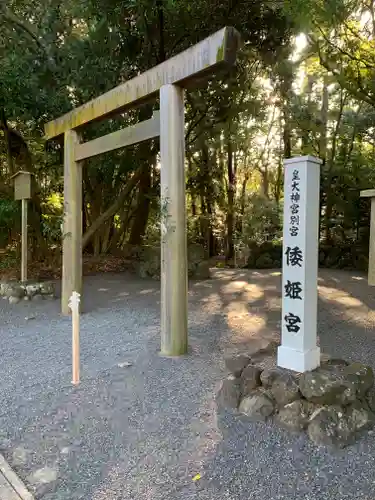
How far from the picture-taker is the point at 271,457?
2.11 m

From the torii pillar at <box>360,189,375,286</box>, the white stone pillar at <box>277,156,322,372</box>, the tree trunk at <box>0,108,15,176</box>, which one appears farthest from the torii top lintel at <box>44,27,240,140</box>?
the torii pillar at <box>360,189,375,286</box>

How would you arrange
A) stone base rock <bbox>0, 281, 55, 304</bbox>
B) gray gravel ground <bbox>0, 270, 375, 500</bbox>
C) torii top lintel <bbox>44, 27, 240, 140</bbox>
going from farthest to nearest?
stone base rock <bbox>0, 281, 55, 304</bbox> → torii top lintel <bbox>44, 27, 240, 140</bbox> → gray gravel ground <bbox>0, 270, 375, 500</bbox>

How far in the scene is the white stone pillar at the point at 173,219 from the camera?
355 centimetres

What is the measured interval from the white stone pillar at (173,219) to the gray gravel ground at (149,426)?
0.28 metres

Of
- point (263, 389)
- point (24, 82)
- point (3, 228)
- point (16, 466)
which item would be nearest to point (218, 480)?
point (263, 389)

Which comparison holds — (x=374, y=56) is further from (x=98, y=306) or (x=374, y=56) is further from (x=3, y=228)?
(x=3, y=228)

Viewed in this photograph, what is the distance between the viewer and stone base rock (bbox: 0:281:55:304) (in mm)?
6301

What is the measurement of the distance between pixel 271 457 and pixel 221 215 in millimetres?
11395

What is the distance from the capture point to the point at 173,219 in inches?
142

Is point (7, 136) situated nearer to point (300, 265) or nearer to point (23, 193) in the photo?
point (23, 193)

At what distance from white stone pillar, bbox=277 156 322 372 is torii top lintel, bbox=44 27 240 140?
3.35 feet

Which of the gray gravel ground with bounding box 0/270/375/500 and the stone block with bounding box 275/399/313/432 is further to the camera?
the stone block with bounding box 275/399/313/432

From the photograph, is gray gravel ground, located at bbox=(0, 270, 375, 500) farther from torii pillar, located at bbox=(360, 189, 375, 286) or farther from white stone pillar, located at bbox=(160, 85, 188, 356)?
torii pillar, located at bbox=(360, 189, 375, 286)

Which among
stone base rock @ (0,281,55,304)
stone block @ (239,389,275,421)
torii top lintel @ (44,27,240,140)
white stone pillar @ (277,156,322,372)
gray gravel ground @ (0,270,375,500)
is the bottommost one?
gray gravel ground @ (0,270,375,500)
